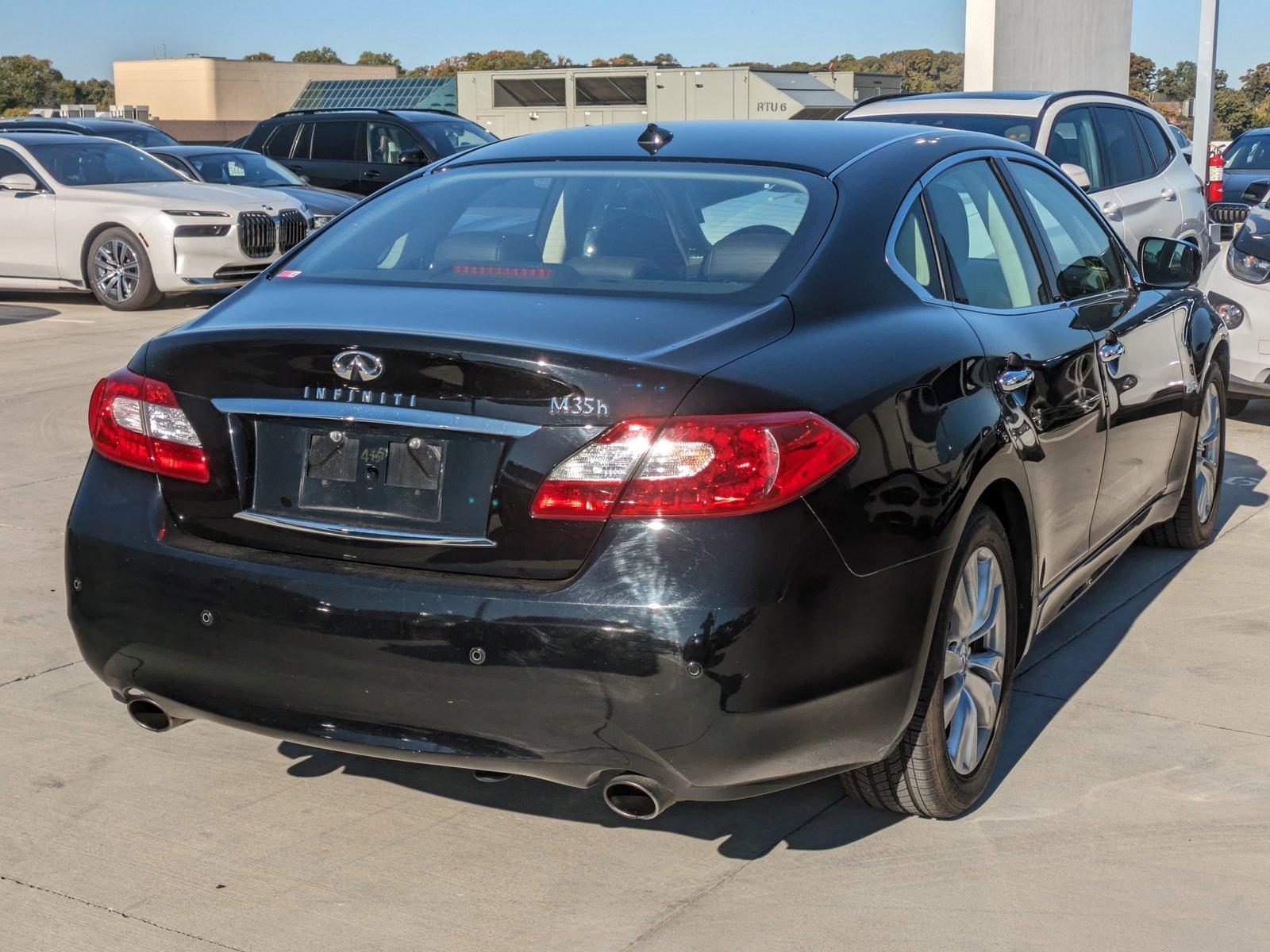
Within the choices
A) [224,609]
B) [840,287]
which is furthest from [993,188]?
[224,609]

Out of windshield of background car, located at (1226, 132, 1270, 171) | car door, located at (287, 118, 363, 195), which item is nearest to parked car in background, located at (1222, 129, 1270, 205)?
windshield of background car, located at (1226, 132, 1270, 171)

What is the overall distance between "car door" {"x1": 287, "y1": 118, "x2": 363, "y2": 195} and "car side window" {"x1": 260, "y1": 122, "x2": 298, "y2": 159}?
0.35 ft

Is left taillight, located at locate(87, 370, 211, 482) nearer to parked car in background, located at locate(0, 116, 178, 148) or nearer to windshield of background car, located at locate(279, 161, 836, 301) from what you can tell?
windshield of background car, located at locate(279, 161, 836, 301)

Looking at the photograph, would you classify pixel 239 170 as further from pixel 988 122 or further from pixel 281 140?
pixel 988 122

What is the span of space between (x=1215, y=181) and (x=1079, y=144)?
8893mm

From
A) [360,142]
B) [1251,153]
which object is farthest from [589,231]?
[1251,153]

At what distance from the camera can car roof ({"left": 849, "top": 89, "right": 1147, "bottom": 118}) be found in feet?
34.2

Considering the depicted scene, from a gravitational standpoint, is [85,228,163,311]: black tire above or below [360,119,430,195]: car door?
below

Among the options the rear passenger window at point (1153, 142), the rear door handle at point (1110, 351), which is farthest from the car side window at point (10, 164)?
the rear door handle at point (1110, 351)

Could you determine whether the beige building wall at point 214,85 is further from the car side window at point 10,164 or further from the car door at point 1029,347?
the car door at point 1029,347

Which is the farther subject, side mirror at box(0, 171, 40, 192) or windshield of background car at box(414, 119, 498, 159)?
windshield of background car at box(414, 119, 498, 159)

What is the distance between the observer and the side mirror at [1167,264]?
208 inches

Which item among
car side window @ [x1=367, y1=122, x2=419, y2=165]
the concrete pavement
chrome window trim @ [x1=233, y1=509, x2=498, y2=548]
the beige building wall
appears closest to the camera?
chrome window trim @ [x1=233, y1=509, x2=498, y2=548]

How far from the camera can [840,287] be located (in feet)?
11.1
